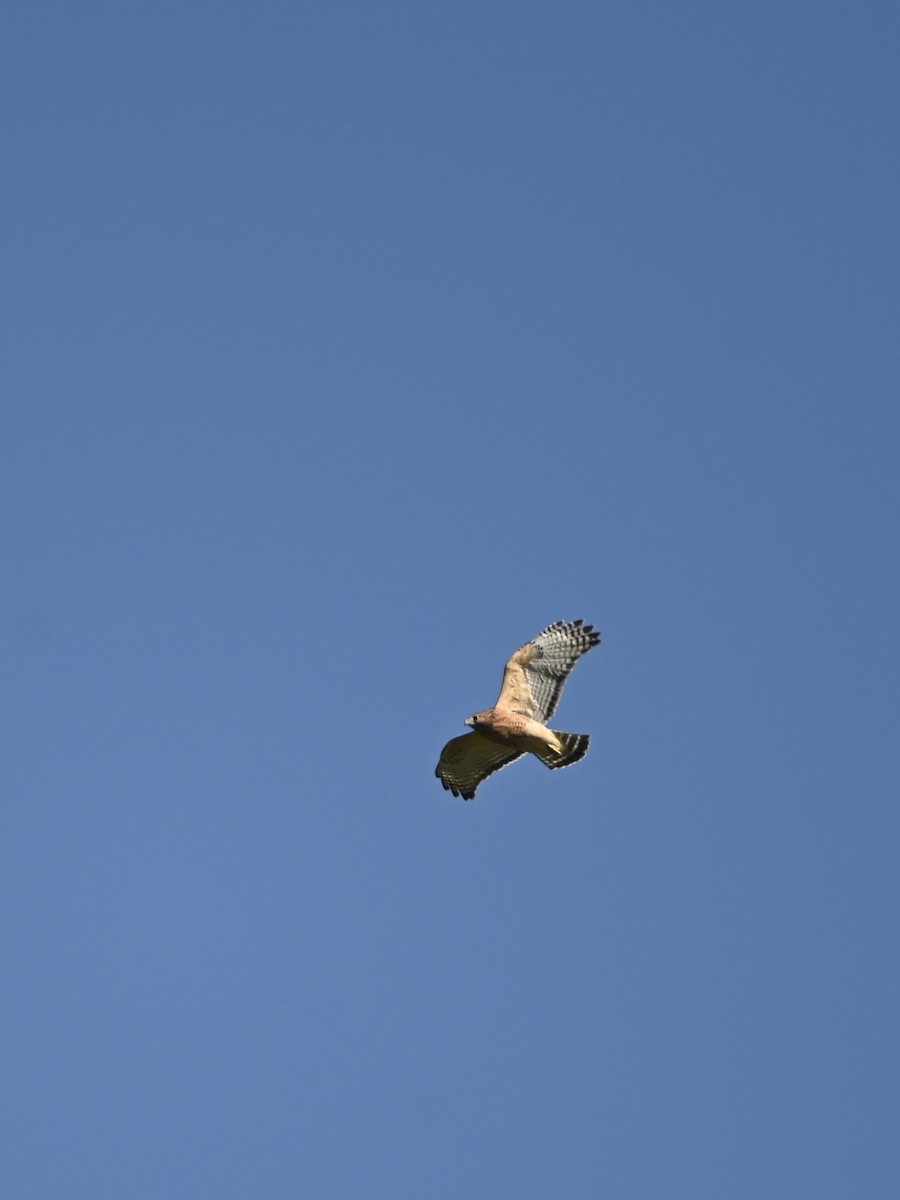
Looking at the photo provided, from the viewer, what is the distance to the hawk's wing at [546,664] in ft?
74.2

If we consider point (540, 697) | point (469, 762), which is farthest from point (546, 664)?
point (469, 762)

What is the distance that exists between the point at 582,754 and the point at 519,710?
0.99 meters

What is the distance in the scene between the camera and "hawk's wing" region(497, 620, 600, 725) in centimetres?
2262

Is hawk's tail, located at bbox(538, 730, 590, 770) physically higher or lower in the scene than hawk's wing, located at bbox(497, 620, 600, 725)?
lower

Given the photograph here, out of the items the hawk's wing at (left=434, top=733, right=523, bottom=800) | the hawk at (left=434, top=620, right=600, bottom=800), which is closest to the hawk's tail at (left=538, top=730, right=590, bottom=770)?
the hawk at (left=434, top=620, right=600, bottom=800)

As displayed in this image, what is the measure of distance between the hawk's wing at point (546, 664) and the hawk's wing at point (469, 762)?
79 centimetres

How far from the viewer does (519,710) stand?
22.6m

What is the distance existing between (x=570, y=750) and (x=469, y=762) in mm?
1722

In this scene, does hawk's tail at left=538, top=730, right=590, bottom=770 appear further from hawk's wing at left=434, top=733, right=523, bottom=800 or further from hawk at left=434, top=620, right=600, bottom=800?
hawk's wing at left=434, top=733, right=523, bottom=800

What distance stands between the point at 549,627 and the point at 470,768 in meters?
2.46

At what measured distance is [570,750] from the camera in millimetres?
22594

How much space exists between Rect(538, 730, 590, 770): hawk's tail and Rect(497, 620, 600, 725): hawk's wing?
0.37 metres

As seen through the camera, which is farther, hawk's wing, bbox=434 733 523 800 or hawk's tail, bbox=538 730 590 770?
hawk's wing, bbox=434 733 523 800

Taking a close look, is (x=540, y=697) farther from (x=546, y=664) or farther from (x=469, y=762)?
(x=469, y=762)
